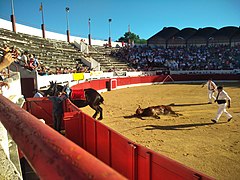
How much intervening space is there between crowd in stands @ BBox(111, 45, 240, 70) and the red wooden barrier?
3147 centimetres

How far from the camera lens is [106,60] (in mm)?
32375

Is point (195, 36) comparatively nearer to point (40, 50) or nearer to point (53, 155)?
point (40, 50)

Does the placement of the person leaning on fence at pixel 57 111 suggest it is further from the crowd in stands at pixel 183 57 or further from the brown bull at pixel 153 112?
the crowd in stands at pixel 183 57

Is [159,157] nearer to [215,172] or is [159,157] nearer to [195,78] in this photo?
[215,172]

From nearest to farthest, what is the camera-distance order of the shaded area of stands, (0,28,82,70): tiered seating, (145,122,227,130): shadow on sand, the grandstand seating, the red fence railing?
the red fence railing
(145,122,227,130): shadow on sand
(0,28,82,70): tiered seating
the grandstand seating
the shaded area of stands

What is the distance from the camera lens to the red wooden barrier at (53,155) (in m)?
0.52

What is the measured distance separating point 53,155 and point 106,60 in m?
32.2

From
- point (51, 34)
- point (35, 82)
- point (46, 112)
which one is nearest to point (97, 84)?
point (35, 82)

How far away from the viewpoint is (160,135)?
22.7 ft

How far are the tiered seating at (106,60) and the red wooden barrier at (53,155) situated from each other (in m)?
27.7

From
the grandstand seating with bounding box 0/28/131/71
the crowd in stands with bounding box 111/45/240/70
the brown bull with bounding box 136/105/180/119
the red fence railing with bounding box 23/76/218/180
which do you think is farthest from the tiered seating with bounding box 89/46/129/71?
the red fence railing with bounding box 23/76/218/180

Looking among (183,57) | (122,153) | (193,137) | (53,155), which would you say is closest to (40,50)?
(193,137)

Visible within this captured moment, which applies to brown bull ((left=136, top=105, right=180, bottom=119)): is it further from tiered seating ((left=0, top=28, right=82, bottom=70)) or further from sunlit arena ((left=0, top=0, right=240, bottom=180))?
tiered seating ((left=0, top=28, right=82, bottom=70))

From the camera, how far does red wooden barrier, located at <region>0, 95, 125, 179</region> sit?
52cm
